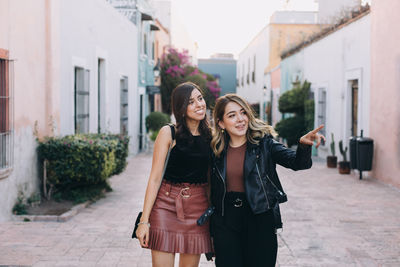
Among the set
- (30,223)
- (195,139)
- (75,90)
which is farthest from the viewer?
(75,90)

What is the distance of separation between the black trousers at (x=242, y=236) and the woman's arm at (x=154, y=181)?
17.3 inches

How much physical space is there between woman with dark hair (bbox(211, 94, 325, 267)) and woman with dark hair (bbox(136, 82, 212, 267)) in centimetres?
10

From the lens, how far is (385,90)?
36.4ft

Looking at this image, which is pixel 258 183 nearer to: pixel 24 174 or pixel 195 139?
pixel 195 139

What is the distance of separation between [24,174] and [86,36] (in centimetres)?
424

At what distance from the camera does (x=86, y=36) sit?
11.5 metres

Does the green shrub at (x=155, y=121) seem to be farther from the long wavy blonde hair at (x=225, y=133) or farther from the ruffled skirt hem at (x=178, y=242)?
the ruffled skirt hem at (x=178, y=242)

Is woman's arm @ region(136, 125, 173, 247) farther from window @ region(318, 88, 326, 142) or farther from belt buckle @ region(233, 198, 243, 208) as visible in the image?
window @ region(318, 88, 326, 142)

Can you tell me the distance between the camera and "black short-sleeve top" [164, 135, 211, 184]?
360 cm

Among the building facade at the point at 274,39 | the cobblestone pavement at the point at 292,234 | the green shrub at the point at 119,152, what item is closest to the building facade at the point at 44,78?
the green shrub at the point at 119,152

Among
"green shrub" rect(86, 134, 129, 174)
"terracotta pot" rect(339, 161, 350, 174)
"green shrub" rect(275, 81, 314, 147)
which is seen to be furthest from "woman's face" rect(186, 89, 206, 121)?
"green shrub" rect(275, 81, 314, 147)

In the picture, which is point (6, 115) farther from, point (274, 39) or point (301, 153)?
point (274, 39)

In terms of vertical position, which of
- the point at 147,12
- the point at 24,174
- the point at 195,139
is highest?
the point at 147,12

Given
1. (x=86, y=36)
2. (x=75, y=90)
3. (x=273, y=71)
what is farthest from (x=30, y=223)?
(x=273, y=71)
